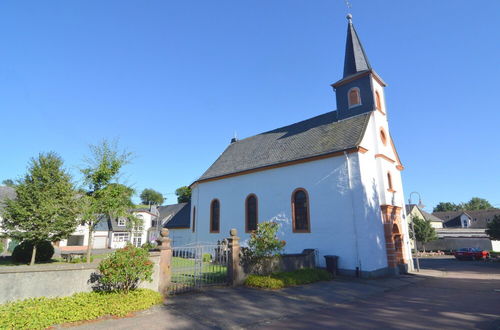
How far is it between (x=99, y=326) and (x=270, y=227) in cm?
807

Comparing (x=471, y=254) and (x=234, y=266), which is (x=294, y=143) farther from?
(x=471, y=254)

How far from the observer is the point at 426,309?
29.0ft

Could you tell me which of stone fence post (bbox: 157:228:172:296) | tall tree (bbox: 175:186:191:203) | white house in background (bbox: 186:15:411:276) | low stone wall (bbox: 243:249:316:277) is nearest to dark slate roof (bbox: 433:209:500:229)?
white house in background (bbox: 186:15:411:276)

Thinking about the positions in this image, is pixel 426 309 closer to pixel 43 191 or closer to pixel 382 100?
pixel 382 100

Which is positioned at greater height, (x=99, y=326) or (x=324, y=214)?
(x=324, y=214)

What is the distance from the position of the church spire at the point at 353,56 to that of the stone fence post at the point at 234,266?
54.0ft

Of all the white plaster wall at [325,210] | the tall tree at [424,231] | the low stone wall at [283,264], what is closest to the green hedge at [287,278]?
the low stone wall at [283,264]

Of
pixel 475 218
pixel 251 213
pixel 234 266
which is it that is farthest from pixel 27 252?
pixel 475 218

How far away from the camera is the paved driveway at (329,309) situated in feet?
23.8

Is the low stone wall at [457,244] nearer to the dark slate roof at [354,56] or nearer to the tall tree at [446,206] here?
the dark slate roof at [354,56]

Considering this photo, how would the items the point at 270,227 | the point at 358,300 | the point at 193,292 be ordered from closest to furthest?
the point at 358,300 → the point at 193,292 → the point at 270,227

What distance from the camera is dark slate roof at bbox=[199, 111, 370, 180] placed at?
18219 millimetres

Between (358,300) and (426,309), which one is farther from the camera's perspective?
(358,300)

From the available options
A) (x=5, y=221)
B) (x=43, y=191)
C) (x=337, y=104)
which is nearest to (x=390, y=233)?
(x=337, y=104)
